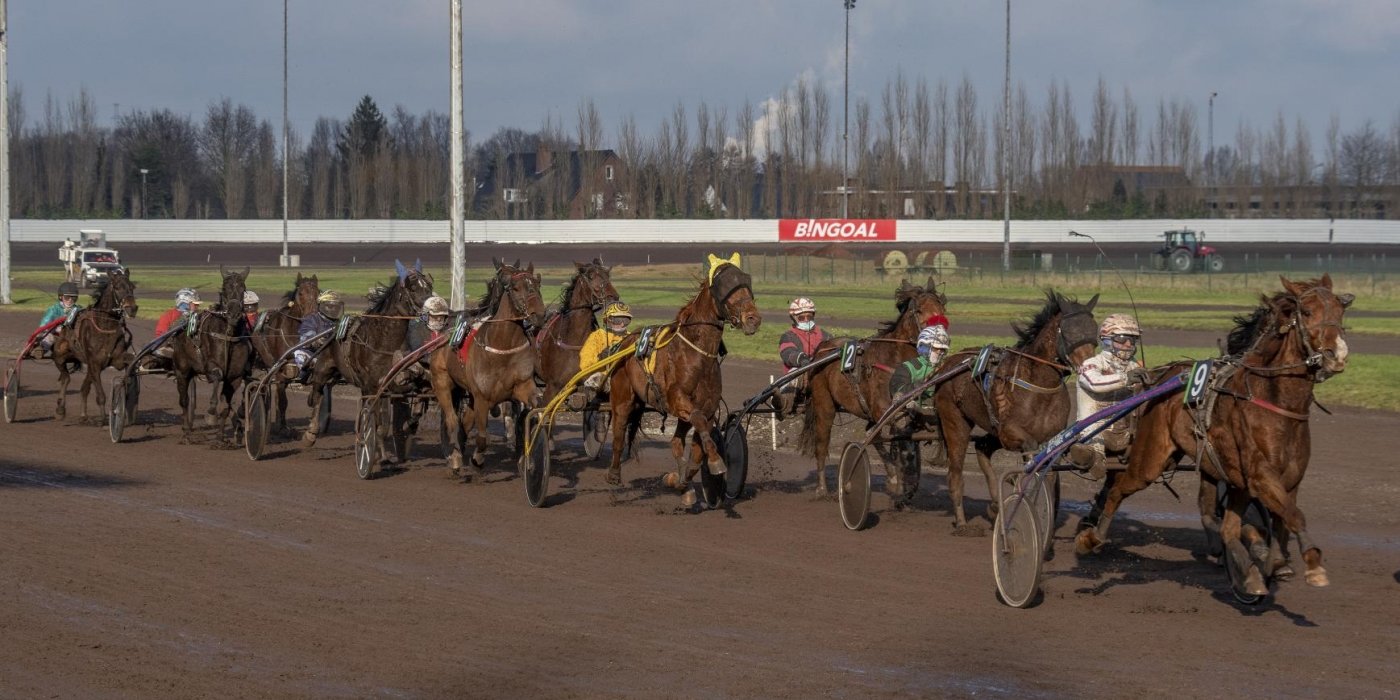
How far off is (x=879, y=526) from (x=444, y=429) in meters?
5.11

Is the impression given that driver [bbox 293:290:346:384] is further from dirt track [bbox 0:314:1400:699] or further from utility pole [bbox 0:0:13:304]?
utility pole [bbox 0:0:13:304]

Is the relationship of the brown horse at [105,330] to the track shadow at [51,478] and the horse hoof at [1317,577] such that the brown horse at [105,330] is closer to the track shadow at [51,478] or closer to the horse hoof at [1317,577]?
the track shadow at [51,478]

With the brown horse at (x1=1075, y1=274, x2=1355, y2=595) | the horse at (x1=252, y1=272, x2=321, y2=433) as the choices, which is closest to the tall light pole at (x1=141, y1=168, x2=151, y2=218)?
the horse at (x1=252, y1=272, x2=321, y2=433)

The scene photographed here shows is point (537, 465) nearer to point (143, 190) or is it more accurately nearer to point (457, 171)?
point (457, 171)

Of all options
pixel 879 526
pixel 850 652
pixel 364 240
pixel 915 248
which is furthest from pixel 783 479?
pixel 364 240

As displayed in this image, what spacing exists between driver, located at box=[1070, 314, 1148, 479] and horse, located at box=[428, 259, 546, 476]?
5.01m

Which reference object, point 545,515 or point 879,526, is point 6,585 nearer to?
point 545,515

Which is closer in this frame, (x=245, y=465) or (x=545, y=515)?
(x=545, y=515)

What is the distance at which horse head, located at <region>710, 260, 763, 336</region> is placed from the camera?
10.4m

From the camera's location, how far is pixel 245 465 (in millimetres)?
14195

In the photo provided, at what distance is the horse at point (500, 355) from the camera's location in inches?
503

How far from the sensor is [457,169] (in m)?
20.9

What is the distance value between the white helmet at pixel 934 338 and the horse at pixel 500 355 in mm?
3258

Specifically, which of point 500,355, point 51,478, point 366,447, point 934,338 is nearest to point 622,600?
point 934,338
